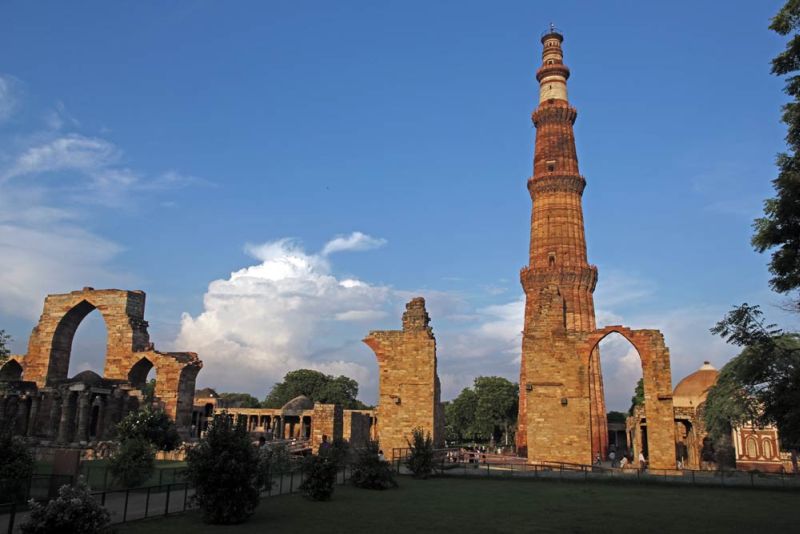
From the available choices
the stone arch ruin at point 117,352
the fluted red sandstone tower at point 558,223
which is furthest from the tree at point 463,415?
the stone arch ruin at point 117,352

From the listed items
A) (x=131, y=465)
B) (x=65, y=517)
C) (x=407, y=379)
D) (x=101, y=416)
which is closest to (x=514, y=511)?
(x=65, y=517)

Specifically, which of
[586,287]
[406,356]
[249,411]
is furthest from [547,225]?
[249,411]

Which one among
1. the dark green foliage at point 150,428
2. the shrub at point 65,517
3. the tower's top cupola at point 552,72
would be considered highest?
the tower's top cupola at point 552,72

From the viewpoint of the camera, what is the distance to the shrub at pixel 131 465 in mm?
13938

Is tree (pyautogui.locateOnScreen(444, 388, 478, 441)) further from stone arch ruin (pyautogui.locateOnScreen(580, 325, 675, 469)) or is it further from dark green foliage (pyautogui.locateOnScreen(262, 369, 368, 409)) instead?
stone arch ruin (pyautogui.locateOnScreen(580, 325, 675, 469))

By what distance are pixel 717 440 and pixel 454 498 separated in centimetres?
2268

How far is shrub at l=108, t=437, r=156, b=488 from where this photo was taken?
13.9 m

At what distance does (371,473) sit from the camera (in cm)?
1533

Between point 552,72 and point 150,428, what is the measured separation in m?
35.5

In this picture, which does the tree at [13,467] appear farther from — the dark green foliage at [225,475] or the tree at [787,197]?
the tree at [787,197]

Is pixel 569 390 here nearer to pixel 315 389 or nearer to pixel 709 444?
pixel 709 444

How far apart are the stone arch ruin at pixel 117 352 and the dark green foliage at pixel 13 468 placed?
61.5ft

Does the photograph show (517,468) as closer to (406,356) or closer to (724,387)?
(406,356)

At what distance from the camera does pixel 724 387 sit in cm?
2742
